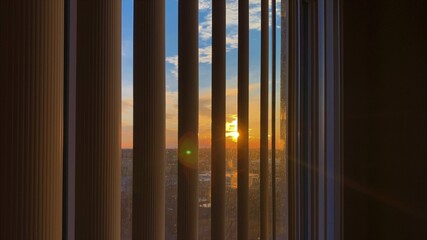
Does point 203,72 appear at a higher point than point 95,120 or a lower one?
higher

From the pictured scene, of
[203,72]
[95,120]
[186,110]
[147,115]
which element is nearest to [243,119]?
[203,72]

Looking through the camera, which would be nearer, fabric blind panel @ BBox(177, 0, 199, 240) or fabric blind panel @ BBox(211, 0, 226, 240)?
fabric blind panel @ BBox(177, 0, 199, 240)

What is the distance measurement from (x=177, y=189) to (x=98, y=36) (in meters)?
0.44

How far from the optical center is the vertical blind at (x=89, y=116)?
1.66 ft

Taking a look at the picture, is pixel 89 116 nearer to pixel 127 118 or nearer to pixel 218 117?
pixel 127 118

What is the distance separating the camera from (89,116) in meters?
0.68

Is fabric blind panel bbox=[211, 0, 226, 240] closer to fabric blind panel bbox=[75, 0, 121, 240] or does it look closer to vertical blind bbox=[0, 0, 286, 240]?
vertical blind bbox=[0, 0, 286, 240]

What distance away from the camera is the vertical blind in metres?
0.51
